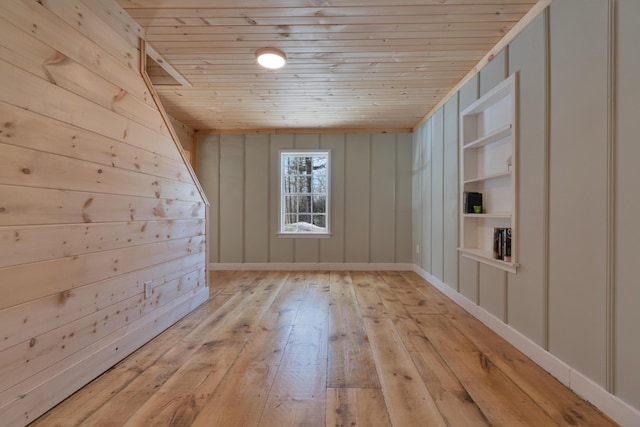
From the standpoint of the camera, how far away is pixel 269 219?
189 inches

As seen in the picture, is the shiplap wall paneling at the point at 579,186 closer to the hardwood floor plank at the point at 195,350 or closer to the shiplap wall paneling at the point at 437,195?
the shiplap wall paneling at the point at 437,195

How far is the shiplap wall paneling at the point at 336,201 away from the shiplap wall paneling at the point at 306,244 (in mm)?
122

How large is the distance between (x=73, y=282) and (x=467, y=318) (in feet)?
9.91

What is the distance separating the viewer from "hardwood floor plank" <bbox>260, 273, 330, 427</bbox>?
4.38 ft

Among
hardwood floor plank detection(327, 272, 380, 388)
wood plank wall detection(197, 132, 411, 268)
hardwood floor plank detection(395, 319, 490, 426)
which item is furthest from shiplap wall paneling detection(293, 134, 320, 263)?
hardwood floor plank detection(395, 319, 490, 426)

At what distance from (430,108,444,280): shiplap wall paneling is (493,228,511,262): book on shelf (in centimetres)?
114

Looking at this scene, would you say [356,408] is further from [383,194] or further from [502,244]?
[383,194]

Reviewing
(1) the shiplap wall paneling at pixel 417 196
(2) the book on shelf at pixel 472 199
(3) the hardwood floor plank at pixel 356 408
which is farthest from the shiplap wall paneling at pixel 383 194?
(3) the hardwood floor plank at pixel 356 408

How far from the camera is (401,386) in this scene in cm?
156

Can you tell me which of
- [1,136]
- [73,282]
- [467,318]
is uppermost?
[1,136]

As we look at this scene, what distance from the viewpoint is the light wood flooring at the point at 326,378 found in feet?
4.39

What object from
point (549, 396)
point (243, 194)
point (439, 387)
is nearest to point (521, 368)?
point (549, 396)

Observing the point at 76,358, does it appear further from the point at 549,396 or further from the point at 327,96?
the point at 327,96

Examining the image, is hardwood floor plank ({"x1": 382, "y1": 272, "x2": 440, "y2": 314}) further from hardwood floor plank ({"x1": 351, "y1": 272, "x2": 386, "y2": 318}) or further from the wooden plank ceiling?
the wooden plank ceiling
